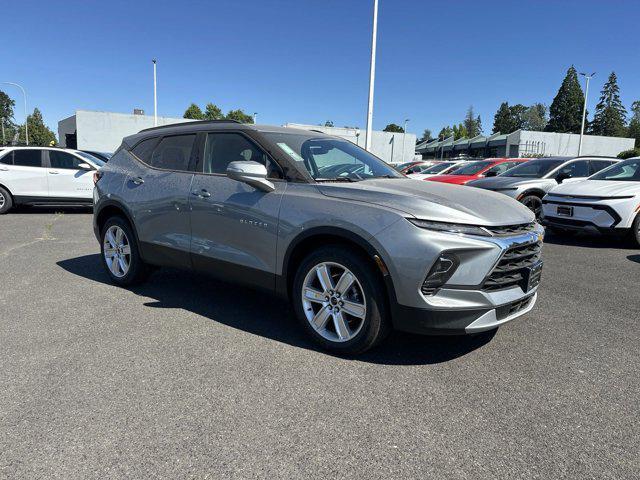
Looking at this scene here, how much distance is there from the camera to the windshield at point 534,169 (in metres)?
10.3

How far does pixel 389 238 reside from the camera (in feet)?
10.3

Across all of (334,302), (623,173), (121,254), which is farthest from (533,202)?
(121,254)

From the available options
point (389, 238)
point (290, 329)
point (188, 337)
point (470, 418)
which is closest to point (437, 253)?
point (389, 238)

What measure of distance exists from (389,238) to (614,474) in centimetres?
169

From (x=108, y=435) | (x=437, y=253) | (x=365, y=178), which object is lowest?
(x=108, y=435)

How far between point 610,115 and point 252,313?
12122 centimetres

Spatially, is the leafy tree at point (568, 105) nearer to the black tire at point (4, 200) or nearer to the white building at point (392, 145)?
the white building at point (392, 145)

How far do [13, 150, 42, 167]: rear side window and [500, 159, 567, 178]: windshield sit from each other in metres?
11.0

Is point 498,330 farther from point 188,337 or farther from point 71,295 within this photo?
point 71,295

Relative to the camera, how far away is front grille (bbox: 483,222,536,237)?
320 cm

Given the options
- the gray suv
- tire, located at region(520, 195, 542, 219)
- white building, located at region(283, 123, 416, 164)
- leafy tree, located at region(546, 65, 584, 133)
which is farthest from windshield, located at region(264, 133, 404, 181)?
leafy tree, located at region(546, 65, 584, 133)

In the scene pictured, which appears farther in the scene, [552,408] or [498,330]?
[498,330]

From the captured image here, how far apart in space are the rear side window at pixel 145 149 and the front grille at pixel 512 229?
3.50 m

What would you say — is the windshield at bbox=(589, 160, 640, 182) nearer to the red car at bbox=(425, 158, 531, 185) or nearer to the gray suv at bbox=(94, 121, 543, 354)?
the red car at bbox=(425, 158, 531, 185)
